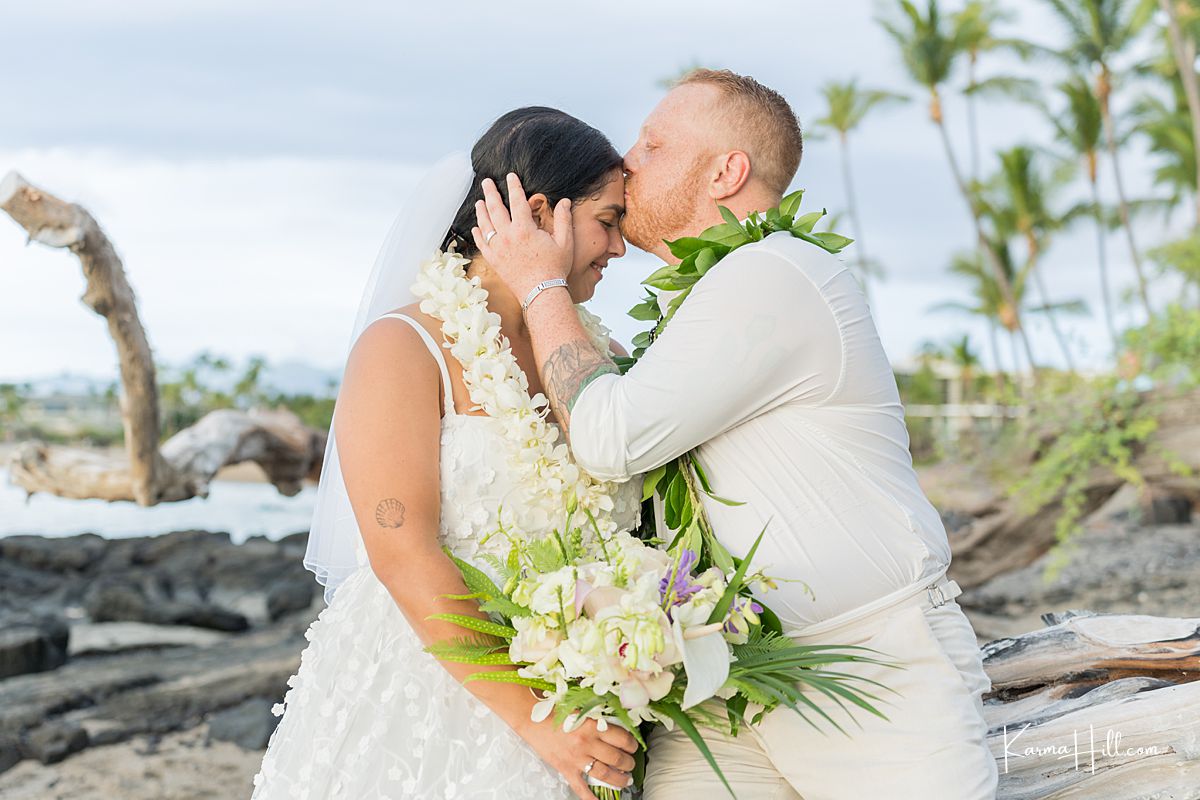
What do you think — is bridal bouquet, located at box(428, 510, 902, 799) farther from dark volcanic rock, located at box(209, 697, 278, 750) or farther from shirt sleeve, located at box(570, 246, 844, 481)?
dark volcanic rock, located at box(209, 697, 278, 750)

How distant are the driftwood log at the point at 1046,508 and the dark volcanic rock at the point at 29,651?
9.80 metres

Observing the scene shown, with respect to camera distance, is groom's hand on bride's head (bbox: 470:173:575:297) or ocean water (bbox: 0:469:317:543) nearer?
groom's hand on bride's head (bbox: 470:173:575:297)

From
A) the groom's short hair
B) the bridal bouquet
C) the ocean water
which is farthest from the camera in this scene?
the ocean water

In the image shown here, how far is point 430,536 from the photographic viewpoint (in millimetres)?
2494

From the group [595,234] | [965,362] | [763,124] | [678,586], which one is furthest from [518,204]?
[965,362]

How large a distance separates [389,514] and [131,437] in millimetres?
4775

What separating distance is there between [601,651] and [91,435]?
34.9 m

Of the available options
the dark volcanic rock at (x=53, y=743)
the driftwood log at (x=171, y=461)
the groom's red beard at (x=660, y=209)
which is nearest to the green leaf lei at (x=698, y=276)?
the groom's red beard at (x=660, y=209)

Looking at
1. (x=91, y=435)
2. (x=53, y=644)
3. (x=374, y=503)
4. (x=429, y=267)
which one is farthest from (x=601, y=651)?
(x=91, y=435)

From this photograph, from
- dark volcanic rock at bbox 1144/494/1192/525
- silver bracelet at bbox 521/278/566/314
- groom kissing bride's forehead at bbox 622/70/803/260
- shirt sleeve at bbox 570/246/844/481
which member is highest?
groom kissing bride's forehead at bbox 622/70/803/260

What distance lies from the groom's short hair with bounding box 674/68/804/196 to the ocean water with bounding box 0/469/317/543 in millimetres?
27906

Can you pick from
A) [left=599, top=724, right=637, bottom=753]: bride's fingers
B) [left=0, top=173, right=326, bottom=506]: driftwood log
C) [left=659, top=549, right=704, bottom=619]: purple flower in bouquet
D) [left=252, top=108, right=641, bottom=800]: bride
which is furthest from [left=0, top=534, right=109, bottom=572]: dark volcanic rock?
[left=659, top=549, right=704, bottom=619]: purple flower in bouquet

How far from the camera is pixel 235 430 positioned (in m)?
7.41

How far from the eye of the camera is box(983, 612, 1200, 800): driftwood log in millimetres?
2863
